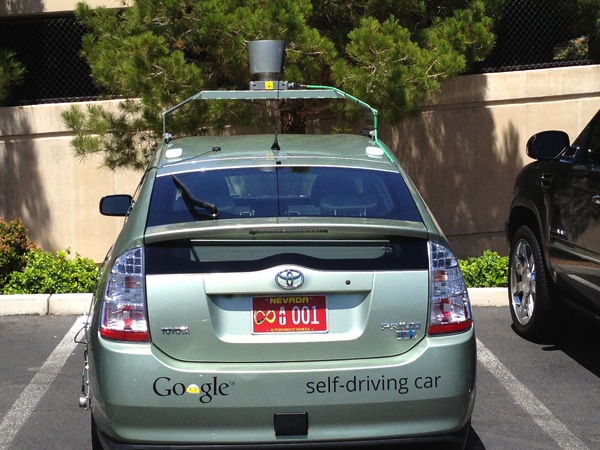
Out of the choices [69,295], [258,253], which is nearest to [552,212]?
[258,253]

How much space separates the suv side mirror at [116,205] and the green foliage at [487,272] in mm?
4082

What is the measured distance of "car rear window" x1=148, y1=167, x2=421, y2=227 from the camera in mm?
4457

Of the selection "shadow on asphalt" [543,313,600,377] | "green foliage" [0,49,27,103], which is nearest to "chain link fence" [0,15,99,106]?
"green foliage" [0,49,27,103]

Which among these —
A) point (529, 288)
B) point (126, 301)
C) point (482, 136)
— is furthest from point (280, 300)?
point (482, 136)

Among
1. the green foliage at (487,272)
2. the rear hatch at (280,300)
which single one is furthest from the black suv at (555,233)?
the rear hatch at (280,300)

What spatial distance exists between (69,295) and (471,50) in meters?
4.18

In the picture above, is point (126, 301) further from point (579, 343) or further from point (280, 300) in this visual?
point (579, 343)

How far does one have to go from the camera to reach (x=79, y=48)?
11172mm

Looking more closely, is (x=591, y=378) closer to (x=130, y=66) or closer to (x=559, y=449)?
(x=559, y=449)

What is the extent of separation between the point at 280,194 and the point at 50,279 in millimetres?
4655

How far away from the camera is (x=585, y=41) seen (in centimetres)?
1138

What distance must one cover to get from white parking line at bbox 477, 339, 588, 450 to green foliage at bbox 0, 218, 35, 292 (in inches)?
169

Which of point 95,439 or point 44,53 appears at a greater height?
point 44,53

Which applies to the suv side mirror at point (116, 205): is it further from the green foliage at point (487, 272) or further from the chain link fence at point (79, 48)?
the chain link fence at point (79, 48)
